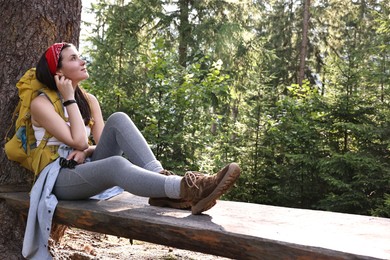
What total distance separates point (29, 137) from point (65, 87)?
48 centimetres

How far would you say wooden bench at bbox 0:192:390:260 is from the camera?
1863 millimetres

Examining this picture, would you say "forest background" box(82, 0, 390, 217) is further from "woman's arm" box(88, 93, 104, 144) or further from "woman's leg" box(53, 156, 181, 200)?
"woman's leg" box(53, 156, 181, 200)

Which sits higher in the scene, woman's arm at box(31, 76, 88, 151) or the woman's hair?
the woman's hair

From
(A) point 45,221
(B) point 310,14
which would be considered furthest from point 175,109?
(B) point 310,14

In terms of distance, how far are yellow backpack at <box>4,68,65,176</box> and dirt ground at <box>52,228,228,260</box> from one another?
3.13 feet

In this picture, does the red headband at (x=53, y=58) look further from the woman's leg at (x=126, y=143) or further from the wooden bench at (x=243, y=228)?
the wooden bench at (x=243, y=228)

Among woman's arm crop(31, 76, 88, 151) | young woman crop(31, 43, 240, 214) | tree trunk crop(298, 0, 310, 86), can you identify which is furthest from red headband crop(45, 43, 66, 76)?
tree trunk crop(298, 0, 310, 86)

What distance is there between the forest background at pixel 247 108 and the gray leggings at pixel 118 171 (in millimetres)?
3530

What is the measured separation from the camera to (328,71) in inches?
285

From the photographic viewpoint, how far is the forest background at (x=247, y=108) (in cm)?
639

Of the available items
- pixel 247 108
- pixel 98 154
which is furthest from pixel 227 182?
pixel 247 108

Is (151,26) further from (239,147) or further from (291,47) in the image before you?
(291,47)

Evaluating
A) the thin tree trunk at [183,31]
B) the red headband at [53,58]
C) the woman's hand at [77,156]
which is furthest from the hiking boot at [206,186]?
the thin tree trunk at [183,31]

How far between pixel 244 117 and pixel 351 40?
916cm
